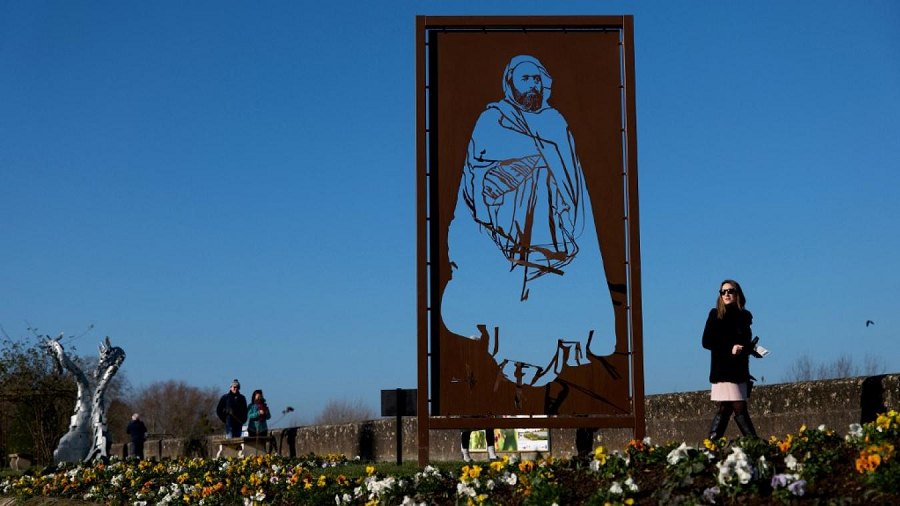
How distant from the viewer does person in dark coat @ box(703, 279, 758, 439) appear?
9297mm

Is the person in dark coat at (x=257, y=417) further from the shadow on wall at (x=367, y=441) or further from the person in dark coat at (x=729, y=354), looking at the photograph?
the person in dark coat at (x=729, y=354)

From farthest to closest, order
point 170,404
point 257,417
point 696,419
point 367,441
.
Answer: point 170,404, point 257,417, point 367,441, point 696,419

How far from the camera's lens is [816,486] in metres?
5.48

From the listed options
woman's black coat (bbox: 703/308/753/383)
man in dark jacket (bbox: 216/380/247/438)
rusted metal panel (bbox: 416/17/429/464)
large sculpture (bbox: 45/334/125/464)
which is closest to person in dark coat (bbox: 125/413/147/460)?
large sculpture (bbox: 45/334/125/464)

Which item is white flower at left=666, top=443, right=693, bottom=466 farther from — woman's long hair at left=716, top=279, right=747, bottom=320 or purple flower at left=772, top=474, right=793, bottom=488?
woman's long hair at left=716, top=279, right=747, bottom=320

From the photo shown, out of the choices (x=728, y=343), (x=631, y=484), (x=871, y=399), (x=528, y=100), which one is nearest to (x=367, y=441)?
(x=528, y=100)

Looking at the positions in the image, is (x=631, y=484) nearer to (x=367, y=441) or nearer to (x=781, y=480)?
(x=781, y=480)

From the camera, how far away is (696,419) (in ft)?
40.0

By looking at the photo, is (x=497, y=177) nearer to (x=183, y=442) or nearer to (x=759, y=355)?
(x=759, y=355)

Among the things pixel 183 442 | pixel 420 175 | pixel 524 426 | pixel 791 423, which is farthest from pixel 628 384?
pixel 183 442

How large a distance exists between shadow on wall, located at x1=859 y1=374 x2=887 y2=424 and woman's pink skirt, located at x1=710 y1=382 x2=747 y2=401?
1550mm

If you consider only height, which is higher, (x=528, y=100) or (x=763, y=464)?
(x=528, y=100)

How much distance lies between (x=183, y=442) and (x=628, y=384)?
17.5 meters

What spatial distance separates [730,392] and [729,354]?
0.35 meters
